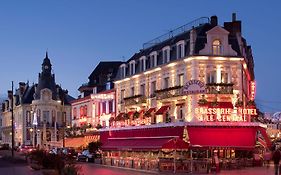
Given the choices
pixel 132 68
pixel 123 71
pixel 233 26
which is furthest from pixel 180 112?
pixel 123 71

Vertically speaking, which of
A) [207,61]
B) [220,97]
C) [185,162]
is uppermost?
[207,61]

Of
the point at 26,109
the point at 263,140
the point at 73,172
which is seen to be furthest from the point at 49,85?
the point at 73,172

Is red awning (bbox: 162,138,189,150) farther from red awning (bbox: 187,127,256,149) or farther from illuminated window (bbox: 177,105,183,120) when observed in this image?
illuminated window (bbox: 177,105,183,120)

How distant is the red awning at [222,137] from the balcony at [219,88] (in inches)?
130

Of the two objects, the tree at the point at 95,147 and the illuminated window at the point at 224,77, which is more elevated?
the illuminated window at the point at 224,77

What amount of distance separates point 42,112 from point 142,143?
66495 millimetres

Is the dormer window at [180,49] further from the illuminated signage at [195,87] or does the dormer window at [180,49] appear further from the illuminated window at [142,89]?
the illuminated window at [142,89]

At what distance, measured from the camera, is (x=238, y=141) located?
5125cm

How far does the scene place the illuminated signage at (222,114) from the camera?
2005 inches

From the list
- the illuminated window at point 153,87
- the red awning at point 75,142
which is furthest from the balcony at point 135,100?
the red awning at point 75,142

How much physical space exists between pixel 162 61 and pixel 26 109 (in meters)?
73.0

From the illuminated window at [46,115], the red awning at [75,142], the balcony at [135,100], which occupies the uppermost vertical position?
the balcony at [135,100]

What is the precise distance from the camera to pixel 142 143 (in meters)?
58.6

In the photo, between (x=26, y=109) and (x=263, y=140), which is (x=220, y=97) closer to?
(x=263, y=140)
